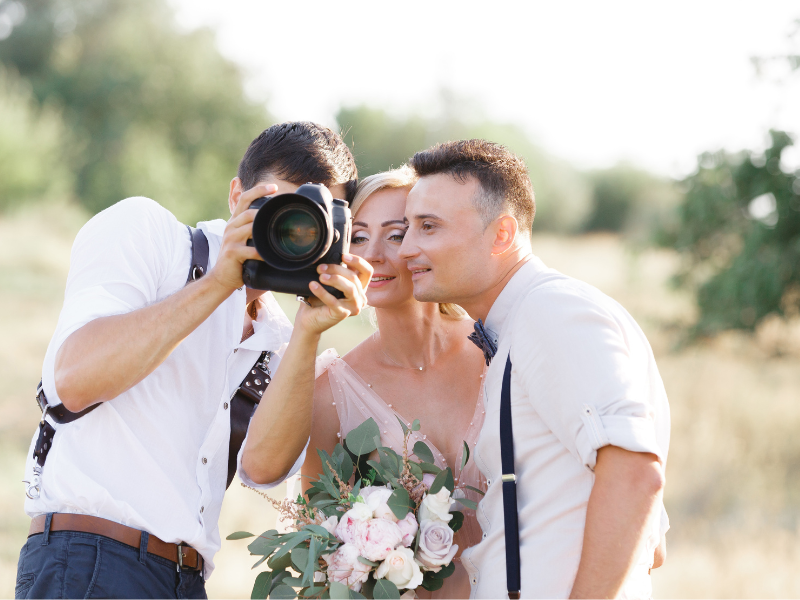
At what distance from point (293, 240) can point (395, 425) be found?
48.5 inches

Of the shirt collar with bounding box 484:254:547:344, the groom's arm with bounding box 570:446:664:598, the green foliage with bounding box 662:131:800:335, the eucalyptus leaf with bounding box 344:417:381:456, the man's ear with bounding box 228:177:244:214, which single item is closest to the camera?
the groom's arm with bounding box 570:446:664:598

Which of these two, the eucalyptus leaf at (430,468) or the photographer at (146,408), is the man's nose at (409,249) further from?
the eucalyptus leaf at (430,468)

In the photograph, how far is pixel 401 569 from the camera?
2.25 metres

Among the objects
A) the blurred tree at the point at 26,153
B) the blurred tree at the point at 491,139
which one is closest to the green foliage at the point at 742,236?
the blurred tree at the point at 26,153

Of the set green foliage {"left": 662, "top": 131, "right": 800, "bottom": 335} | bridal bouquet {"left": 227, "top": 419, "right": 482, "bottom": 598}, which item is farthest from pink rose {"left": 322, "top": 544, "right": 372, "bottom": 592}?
green foliage {"left": 662, "top": 131, "right": 800, "bottom": 335}

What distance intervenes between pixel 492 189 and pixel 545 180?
49078 mm

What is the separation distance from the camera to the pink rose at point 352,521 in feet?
7.43

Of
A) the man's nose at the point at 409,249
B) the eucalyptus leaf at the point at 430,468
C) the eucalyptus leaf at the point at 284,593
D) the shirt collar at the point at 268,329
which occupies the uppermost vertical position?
the man's nose at the point at 409,249

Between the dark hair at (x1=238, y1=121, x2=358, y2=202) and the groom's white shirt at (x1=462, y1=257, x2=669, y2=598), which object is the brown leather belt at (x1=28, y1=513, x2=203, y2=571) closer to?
the groom's white shirt at (x1=462, y1=257, x2=669, y2=598)

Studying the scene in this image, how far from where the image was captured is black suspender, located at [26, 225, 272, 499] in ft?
6.95

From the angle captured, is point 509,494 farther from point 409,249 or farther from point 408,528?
point 409,249

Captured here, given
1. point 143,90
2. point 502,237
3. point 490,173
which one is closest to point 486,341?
point 502,237

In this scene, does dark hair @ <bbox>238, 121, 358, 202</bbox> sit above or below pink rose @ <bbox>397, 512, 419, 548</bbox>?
above

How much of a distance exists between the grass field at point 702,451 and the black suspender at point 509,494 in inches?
75.2
